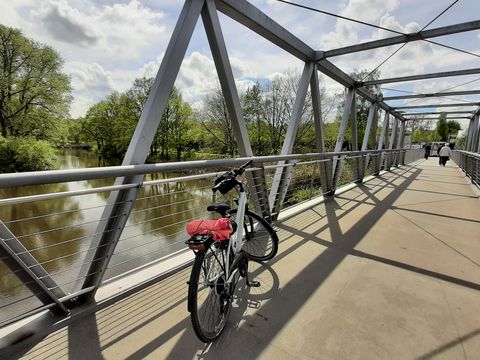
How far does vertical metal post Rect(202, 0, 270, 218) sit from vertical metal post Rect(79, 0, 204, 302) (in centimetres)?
21

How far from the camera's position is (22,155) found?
15852 millimetres

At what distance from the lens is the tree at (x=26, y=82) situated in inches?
666

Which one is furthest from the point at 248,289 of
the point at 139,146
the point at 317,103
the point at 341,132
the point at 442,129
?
the point at 442,129

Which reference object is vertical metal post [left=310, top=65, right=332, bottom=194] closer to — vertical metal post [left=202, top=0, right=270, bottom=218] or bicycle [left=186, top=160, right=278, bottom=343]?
vertical metal post [left=202, top=0, right=270, bottom=218]

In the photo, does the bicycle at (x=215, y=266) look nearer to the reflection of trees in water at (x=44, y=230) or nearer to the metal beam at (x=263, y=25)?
the metal beam at (x=263, y=25)

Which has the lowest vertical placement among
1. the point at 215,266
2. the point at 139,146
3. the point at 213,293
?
the point at 213,293

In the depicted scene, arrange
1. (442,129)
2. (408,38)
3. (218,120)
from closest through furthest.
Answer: (408,38) → (218,120) → (442,129)

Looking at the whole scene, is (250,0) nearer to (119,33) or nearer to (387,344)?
(119,33)

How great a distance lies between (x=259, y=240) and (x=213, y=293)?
1.40 metres

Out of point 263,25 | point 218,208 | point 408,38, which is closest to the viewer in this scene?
point 218,208

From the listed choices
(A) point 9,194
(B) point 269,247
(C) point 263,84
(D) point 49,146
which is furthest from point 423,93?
(D) point 49,146

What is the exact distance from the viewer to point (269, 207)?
3646 mm

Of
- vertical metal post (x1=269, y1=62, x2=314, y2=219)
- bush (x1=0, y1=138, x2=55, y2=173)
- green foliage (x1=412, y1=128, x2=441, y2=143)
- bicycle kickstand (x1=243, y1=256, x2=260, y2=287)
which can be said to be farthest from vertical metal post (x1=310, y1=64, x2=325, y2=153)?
green foliage (x1=412, y1=128, x2=441, y2=143)

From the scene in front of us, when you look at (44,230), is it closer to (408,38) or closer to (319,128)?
(319,128)
